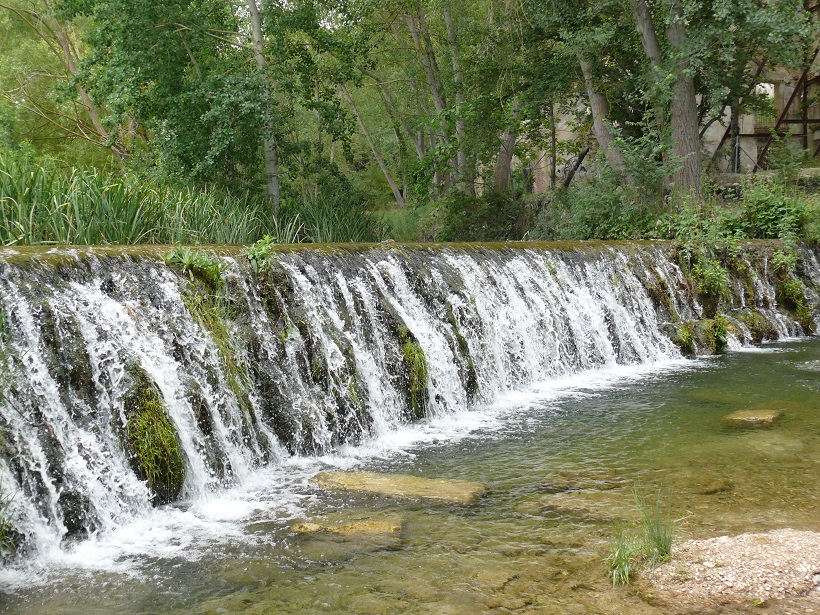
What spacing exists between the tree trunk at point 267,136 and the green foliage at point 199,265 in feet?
19.8

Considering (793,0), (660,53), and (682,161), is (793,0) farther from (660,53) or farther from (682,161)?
(682,161)

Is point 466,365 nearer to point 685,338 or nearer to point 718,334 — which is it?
point 685,338

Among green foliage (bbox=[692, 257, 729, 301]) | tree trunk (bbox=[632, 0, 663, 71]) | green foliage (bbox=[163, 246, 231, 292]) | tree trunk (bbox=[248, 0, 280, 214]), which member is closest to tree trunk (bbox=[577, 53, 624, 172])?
tree trunk (bbox=[632, 0, 663, 71])

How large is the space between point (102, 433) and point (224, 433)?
96 cm

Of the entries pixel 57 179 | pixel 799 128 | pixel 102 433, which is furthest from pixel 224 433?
pixel 799 128

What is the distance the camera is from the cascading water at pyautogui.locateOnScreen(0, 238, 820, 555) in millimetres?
4637

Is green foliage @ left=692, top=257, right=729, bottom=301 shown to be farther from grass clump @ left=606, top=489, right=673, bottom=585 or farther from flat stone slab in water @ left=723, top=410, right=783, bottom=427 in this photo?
grass clump @ left=606, top=489, right=673, bottom=585

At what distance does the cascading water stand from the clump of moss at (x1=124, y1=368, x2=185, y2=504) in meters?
0.01

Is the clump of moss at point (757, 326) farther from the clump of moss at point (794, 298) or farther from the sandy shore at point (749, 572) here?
the sandy shore at point (749, 572)

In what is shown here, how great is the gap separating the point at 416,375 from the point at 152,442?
292cm

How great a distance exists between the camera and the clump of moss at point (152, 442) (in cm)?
489

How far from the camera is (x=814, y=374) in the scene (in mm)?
8227

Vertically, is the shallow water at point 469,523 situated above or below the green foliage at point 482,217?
below

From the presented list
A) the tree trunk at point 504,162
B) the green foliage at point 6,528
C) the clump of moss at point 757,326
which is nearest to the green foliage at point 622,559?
the green foliage at point 6,528
